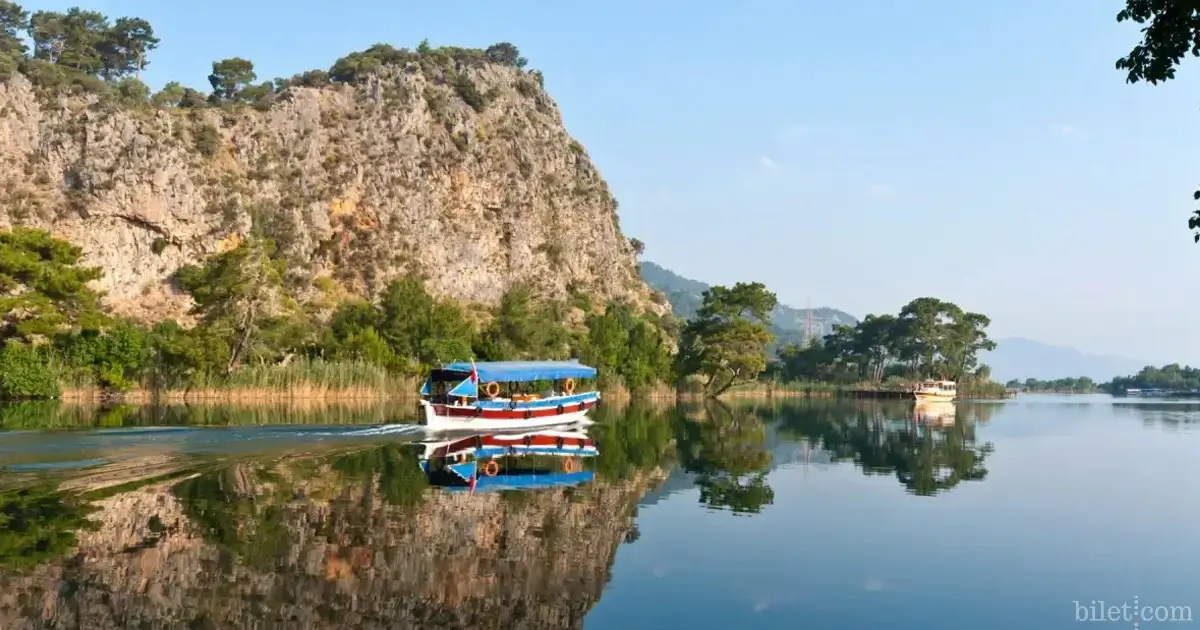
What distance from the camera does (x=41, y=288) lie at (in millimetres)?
47094

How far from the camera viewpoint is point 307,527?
14961 millimetres

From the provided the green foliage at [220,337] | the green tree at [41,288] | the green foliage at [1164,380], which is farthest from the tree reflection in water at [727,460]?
the green foliage at [1164,380]

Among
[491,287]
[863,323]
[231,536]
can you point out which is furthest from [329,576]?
[863,323]

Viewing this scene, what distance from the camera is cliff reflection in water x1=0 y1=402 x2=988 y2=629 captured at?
1049cm

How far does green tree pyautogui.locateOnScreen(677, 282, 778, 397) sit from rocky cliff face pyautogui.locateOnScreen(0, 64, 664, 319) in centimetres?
2501

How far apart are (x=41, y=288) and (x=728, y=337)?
45250 mm

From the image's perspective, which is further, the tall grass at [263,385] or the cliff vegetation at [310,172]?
the cliff vegetation at [310,172]

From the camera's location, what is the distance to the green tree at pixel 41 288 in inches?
1811

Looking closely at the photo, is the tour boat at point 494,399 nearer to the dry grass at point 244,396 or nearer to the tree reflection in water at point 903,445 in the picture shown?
the tree reflection in water at point 903,445

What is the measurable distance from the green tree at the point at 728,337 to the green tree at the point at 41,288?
42379 millimetres

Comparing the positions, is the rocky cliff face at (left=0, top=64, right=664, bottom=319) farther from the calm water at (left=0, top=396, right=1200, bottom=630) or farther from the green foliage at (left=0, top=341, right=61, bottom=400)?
the calm water at (left=0, top=396, right=1200, bottom=630)

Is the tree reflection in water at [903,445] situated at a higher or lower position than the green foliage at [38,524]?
lower

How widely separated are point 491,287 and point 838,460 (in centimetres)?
6942

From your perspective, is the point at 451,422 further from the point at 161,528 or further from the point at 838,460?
the point at 161,528
